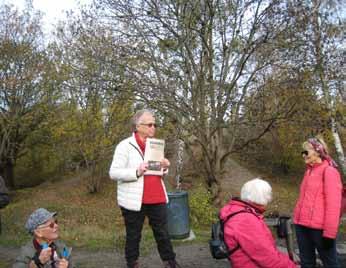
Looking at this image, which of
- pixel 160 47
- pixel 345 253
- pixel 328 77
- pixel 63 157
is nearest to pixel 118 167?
pixel 345 253

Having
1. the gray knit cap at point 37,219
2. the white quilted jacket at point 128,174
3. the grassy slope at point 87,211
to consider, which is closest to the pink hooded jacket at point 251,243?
the gray knit cap at point 37,219

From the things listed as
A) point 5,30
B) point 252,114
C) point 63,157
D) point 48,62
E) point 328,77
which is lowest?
point 63,157

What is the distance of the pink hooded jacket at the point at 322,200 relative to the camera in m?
3.75

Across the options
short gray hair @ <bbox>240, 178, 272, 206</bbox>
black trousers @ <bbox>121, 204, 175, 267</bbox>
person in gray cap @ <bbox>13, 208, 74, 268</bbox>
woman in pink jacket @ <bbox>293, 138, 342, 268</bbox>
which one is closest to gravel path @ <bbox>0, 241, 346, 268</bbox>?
black trousers @ <bbox>121, 204, 175, 267</bbox>

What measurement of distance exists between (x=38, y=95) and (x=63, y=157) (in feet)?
7.96

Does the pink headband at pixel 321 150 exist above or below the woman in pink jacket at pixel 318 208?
above

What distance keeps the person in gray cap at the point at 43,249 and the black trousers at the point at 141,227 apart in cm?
122

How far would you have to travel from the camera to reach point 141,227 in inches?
172

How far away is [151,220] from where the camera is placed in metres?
4.43

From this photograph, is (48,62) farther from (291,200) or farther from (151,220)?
(151,220)

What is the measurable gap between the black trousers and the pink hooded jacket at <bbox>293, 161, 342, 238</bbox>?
1.42 metres

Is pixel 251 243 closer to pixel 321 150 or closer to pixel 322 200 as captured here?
pixel 322 200

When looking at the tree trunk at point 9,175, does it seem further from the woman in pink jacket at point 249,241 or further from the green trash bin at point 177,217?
the woman in pink jacket at point 249,241

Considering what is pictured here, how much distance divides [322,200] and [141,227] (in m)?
1.89
